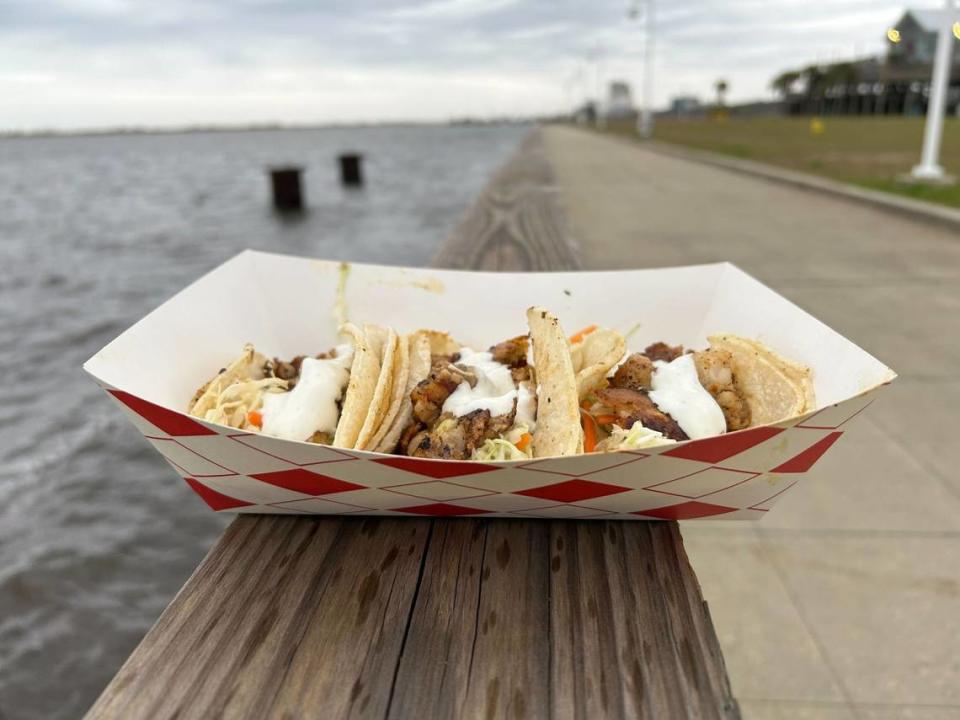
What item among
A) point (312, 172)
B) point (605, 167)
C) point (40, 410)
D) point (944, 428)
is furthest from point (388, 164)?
point (944, 428)

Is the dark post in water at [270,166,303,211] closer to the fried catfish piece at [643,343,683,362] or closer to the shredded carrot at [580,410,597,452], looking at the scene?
the fried catfish piece at [643,343,683,362]

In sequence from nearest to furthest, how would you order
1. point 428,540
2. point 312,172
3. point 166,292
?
point 428,540, point 166,292, point 312,172

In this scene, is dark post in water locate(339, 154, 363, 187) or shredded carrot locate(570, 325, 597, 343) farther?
dark post in water locate(339, 154, 363, 187)

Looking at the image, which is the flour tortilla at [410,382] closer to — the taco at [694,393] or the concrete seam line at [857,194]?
the taco at [694,393]

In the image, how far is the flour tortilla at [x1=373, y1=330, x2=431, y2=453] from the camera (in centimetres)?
157

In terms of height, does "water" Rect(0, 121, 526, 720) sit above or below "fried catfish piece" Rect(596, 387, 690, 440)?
below

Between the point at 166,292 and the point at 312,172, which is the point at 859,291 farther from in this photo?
the point at 312,172

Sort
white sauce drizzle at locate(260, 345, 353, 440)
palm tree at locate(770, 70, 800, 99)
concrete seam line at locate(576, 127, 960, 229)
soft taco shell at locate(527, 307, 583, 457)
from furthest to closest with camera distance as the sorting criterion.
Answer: palm tree at locate(770, 70, 800, 99) < concrete seam line at locate(576, 127, 960, 229) < white sauce drizzle at locate(260, 345, 353, 440) < soft taco shell at locate(527, 307, 583, 457)

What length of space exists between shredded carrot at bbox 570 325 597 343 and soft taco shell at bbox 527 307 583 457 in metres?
0.44

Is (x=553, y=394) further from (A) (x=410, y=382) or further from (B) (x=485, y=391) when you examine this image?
(A) (x=410, y=382)

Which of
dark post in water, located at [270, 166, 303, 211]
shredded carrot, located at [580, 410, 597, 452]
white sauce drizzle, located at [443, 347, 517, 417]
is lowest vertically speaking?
dark post in water, located at [270, 166, 303, 211]

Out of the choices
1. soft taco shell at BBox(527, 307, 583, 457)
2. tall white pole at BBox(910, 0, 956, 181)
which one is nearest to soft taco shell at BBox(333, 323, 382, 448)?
soft taco shell at BBox(527, 307, 583, 457)

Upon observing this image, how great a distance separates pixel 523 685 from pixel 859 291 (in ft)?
24.3

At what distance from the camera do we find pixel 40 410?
10.6m
